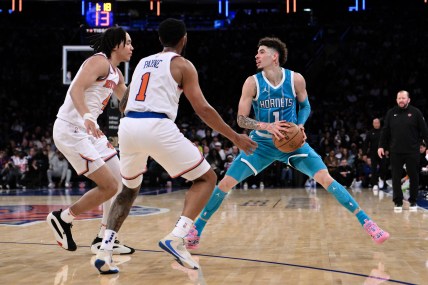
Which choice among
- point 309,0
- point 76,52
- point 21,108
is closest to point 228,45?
point 309,0

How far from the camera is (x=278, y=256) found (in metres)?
5.13

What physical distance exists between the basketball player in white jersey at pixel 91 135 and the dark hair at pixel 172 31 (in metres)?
0.75

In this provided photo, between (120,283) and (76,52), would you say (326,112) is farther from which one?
(120,283)

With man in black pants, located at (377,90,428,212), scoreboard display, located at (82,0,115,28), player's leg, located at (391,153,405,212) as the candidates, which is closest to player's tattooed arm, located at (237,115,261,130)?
man in black pants, located at (377,90,428,212)

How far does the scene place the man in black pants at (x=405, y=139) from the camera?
1007 centimetres

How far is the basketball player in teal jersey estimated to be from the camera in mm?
5867

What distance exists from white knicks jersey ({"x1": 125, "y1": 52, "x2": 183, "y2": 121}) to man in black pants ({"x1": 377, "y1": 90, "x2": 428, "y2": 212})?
20.8 feet

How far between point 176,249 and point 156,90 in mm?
1075

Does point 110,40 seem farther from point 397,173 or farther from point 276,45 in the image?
point 397,173

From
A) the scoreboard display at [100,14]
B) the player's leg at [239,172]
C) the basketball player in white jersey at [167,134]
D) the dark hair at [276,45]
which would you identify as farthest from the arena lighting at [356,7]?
the basketball player in white jersey at [167,134]

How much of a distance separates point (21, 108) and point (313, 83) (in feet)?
37.3

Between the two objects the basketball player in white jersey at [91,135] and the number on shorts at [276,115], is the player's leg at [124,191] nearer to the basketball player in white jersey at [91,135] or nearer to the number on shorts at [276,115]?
the basketball player in white jersey at [91,135]

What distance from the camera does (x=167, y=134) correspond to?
14.3 ft

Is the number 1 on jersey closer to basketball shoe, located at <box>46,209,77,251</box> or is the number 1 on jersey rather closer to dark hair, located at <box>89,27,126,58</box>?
dark hair, located at <box>89,27,126,58</box>
